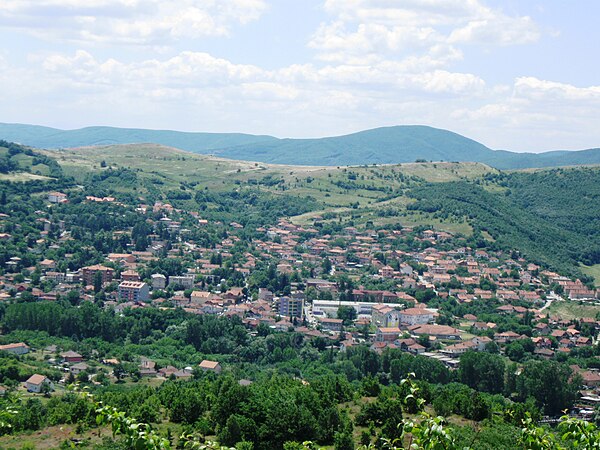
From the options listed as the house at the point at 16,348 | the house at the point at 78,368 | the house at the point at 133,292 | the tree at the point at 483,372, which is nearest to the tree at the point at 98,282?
the house at the point at 133,292

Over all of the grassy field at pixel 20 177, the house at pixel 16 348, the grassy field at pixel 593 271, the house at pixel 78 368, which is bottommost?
the house at pixel 78 368

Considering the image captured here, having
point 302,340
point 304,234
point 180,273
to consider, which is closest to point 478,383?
point 302,340

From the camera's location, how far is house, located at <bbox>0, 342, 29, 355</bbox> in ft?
124

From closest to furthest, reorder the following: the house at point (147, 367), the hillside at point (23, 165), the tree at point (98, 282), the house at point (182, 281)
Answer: the house at point (147, 367) < the tree at point (98, 282) < the house at point (182, 281) < the hillside at point (23, 165)

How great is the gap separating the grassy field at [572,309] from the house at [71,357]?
3423cm

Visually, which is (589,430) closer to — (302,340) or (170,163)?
(302,340)

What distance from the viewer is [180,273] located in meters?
62.8

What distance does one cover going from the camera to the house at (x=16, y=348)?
124 feet

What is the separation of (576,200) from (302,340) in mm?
60788

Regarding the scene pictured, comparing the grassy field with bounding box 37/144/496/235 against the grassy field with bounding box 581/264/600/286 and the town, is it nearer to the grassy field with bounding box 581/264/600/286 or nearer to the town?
the town

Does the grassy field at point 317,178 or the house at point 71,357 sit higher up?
the grassy field at point 317,178

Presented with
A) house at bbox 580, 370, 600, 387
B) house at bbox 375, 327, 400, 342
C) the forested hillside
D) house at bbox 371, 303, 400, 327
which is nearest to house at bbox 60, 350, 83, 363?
house at bbox 375, 327, 400, 342

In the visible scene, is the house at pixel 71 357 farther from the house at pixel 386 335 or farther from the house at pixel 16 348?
the house at pixel 386 335

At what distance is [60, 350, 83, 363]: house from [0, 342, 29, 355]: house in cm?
206
